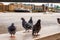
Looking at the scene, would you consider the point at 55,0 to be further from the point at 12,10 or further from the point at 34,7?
the point at 12,10

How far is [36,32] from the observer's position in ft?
9.47

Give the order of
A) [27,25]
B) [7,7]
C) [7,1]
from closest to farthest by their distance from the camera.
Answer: [27,25] < [7,7] < [7,1]

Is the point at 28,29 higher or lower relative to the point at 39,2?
higher

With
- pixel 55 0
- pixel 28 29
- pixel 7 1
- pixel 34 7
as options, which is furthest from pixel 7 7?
pixel 28 29

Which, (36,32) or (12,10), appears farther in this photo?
(12,10)

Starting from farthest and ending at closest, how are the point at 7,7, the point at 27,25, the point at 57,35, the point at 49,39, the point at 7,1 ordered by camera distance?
the point at 7,1
the point at 7,7
the point at 27,25
the point at 57,35
the point at 49,39

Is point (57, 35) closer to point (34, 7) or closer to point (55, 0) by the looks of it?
point (34, 7)

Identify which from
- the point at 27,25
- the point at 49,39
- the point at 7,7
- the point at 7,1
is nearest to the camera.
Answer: the point at 49,39

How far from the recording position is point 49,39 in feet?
8.39

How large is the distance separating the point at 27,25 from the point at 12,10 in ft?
37.3

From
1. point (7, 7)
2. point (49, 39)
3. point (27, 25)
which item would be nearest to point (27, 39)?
point (49, 39)

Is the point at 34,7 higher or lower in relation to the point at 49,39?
lower

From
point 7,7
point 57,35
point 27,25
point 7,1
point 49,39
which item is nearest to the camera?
point 49,39

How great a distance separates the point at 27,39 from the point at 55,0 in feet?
50.2
